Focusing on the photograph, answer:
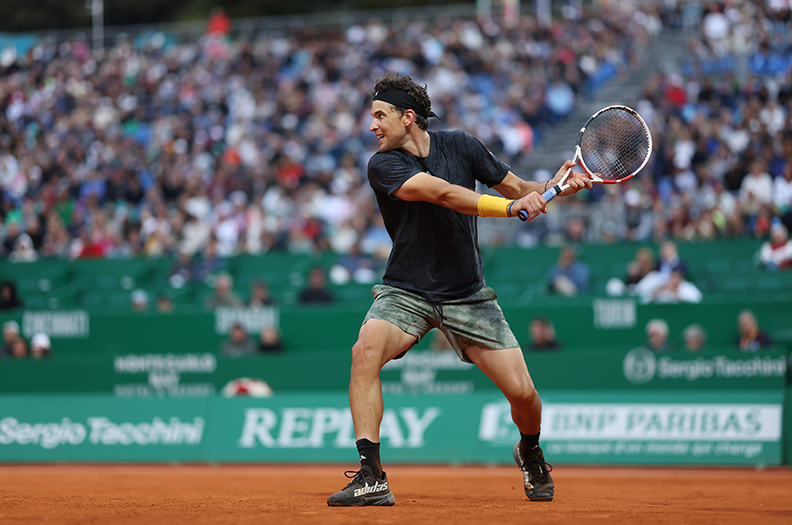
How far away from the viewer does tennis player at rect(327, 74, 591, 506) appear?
509 centimetres

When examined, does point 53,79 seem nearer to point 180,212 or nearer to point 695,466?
point 180,212

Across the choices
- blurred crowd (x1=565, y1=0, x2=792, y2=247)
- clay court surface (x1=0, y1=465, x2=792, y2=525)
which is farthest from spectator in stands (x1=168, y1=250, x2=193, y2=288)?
blurred crowd (x1=565, y1=0, x2=792, y2=247)

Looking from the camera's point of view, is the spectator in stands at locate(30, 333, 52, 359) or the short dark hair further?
the spectator in stands at locate(30, 333, 52, 359)

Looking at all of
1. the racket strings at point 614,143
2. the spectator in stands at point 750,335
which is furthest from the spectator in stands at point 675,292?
the racket strings at point 614,143

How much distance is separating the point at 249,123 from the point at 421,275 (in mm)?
Result: 17103

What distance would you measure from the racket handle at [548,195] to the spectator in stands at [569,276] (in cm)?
818

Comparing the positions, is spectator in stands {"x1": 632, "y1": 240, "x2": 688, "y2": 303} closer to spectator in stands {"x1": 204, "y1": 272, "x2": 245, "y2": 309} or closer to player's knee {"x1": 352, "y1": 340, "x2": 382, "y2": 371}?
spectator in stands {"x1": 204, "y1": 272, "x2": 245, "y2": 309}

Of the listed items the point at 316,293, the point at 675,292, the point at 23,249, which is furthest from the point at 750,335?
the point at 23,249

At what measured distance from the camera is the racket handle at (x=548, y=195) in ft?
15.5

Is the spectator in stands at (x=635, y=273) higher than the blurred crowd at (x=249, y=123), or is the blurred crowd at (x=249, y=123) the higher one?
the blurred crowd at (x=249, y=123)

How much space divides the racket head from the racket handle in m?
0.51

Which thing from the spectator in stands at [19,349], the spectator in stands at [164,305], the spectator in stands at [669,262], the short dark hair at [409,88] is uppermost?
the short dark hair at [409,88]

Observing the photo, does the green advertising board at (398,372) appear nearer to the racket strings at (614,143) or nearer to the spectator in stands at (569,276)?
the spectator in stands at (569,276)

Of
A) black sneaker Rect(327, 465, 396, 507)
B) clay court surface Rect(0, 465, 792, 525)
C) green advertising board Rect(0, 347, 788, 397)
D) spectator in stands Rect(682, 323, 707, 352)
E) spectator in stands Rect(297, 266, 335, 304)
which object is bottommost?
clay court surface Rect(0, 465, 792, 525)
